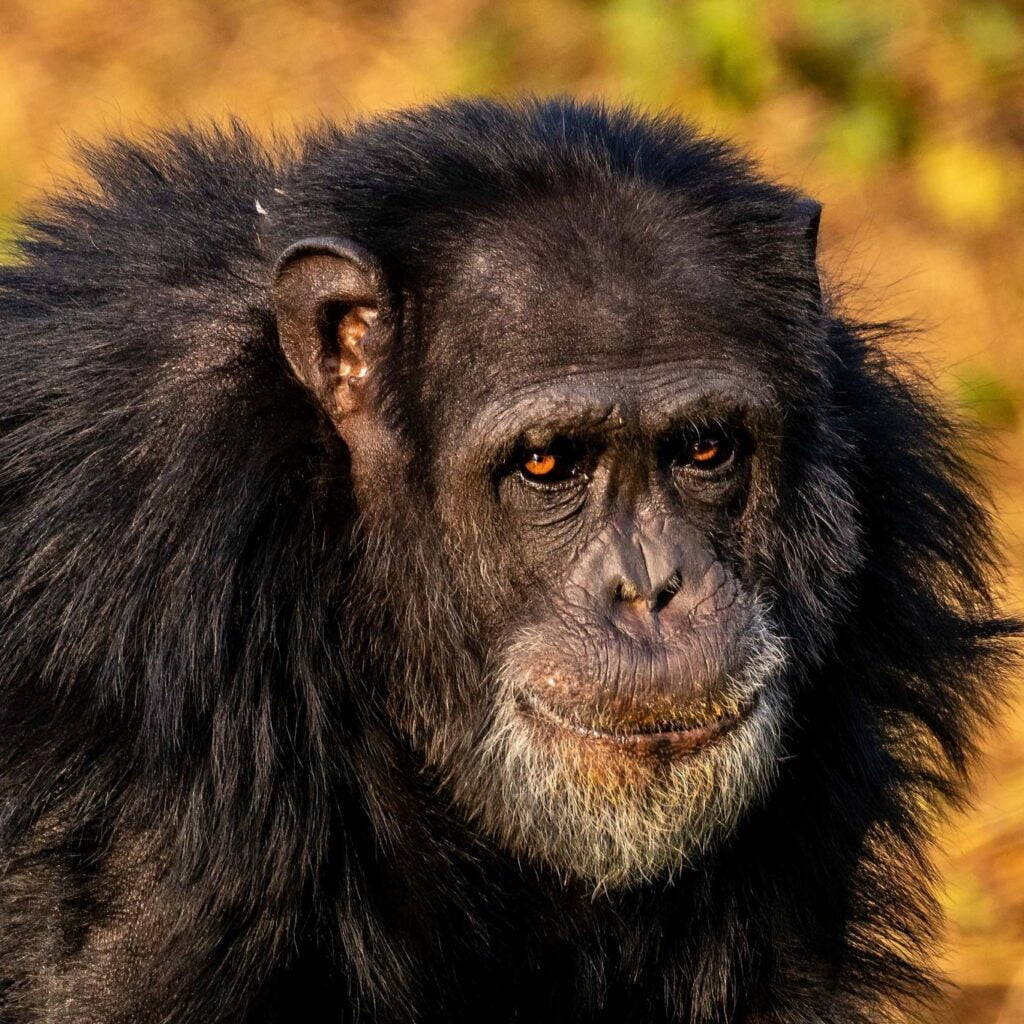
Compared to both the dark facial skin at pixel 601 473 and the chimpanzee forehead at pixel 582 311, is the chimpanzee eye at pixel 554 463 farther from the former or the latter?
the chimpanzee forehead at pixel 582 311

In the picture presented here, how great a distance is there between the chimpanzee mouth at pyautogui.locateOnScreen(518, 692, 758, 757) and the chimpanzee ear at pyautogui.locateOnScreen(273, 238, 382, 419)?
88 centimetres

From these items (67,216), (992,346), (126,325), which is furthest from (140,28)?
(126,325)

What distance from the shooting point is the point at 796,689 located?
164 inches

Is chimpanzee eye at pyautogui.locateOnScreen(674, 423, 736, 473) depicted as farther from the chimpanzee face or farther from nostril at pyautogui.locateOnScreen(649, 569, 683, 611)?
nostril at pyautogui.locateOnScreen(649, 569, 683, 611)

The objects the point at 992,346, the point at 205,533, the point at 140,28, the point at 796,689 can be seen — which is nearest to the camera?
the point at 205,533

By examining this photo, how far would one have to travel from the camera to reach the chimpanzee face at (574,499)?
3.73 m

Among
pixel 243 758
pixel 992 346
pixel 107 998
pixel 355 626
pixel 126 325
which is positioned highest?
pixel 992 346

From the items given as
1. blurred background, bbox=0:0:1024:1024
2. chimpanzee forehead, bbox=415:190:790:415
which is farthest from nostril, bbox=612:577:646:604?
blurred background, bbox=0:0:1024:1024

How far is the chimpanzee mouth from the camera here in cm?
370

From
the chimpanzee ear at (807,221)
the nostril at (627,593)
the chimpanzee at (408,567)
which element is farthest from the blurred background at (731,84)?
the nostril at (627,593)

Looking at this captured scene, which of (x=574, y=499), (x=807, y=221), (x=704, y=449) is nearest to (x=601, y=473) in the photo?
(x=574, y=499)

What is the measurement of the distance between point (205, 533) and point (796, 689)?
1.43 meters

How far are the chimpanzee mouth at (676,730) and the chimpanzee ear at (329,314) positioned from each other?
879mm

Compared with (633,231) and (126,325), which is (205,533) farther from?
(633,231)
